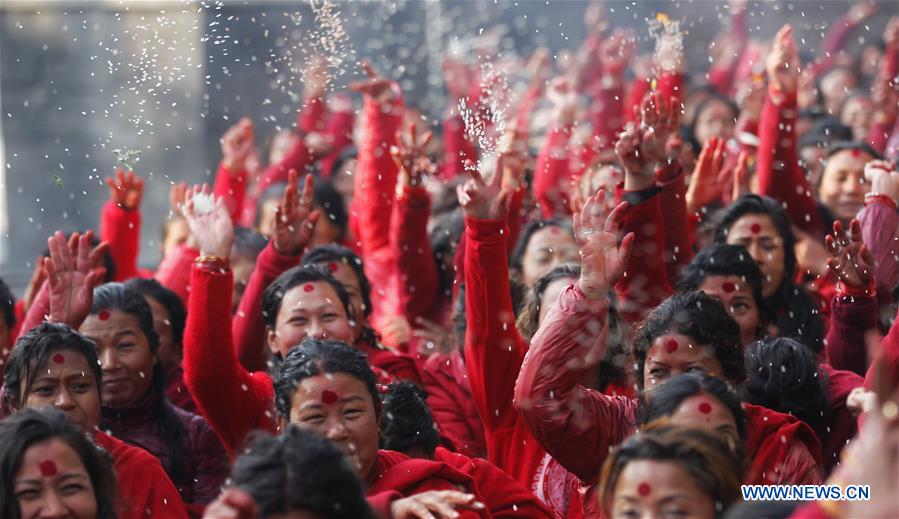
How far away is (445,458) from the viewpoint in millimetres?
3594

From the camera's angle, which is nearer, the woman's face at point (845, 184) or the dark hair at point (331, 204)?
Answer: the woman's face at point (845, 184)

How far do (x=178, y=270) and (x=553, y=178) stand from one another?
1857 millimetres

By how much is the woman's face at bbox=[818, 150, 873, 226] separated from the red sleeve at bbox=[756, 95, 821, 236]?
0.13 m

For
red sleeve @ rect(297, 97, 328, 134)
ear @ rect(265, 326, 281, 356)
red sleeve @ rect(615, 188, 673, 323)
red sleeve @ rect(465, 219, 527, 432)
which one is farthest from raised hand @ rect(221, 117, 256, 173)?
red sleeve @ rect(465, 219, 527, 432)

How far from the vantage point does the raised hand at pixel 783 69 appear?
5645 millimetres

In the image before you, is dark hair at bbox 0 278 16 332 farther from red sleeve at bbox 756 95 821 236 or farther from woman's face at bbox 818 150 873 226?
woman's face at bbox 818 150 873 226

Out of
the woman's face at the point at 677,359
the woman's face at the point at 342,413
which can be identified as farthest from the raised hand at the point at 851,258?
the woman's face at the point at 342,413

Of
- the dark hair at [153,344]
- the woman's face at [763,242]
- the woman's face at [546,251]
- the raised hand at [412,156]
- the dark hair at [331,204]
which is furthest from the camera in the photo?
the dark hair at [331,204]

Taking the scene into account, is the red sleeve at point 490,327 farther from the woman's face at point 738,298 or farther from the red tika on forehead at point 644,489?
the red tika on forehead at point 644,489

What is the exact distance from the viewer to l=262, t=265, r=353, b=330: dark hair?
4328 mm

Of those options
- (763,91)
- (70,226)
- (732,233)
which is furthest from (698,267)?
(70,226)

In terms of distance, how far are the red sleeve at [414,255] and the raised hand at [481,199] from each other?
43.8 inches

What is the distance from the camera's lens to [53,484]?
3002mm

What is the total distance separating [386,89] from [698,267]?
1.98 metres
